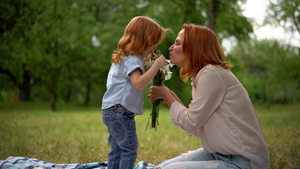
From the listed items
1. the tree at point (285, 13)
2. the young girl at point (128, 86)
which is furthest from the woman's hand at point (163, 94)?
the tree at point (285, 13)

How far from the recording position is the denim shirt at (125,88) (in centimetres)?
232

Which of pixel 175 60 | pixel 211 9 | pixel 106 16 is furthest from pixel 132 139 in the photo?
pixel 106 16

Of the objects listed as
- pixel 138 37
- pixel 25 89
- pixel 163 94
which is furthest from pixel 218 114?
pixel 25 89

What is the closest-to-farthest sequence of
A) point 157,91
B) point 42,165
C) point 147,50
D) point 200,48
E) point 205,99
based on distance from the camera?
point 205,99
point 200,48
point 157,91
point 147,50
point 42,165

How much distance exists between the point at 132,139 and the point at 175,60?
0.72 m

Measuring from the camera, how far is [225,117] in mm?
2033

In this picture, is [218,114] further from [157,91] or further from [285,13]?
[285,13]

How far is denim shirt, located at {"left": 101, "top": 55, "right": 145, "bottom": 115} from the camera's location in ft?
7.61

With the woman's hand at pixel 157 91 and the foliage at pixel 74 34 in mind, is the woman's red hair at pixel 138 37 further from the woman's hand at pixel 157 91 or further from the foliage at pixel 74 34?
the foliage at pixel 74 34

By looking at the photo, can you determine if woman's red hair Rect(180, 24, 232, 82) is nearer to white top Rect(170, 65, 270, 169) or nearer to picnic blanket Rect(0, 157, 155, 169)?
white top Rect(170, 65, 270, 169)

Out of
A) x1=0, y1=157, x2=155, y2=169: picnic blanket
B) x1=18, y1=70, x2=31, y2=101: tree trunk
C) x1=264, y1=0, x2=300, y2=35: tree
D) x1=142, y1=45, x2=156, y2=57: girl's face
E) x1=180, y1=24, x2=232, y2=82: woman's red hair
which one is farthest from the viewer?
x1=18, y1=70, x2=31, y2=101: tree trunk

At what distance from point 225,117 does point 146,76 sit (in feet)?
2.11

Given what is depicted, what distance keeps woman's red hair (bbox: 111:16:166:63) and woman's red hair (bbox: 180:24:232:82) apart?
13.0 inches

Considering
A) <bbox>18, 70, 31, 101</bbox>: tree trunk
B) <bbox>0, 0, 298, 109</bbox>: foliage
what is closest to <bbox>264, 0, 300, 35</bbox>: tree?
<bbox>0, 0, 298, 109</bbox>: foliage
